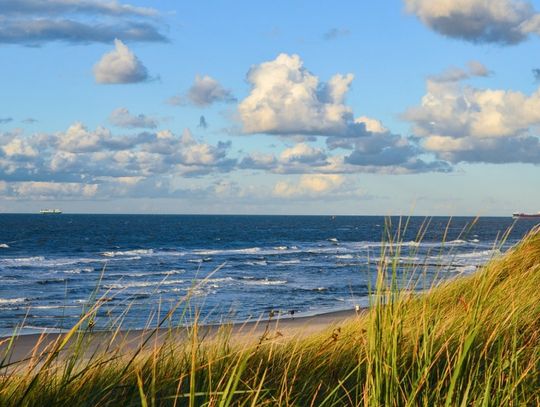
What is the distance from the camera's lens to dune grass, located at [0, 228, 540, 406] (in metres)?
3.69

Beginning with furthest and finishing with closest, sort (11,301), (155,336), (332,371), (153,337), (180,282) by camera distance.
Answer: (180,282), (11,301), (153,337), (332,371), (155,336)

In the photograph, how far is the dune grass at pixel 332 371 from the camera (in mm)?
3689

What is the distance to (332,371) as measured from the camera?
4.94 metres

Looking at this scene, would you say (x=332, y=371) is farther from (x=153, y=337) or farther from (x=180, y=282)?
(x=180, y=282)

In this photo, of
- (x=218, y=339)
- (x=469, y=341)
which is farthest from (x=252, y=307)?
(x=469, y=341)

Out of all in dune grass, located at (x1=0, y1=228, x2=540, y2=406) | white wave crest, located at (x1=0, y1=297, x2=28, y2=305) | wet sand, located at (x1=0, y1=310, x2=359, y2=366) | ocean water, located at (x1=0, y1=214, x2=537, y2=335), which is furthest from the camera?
white wave crest, located at (x1=0, y1=297, x2=28, y2=305)

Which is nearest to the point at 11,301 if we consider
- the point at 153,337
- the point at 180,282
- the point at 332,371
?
the point at 180,282

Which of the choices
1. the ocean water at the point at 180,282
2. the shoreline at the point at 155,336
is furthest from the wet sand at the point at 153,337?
the ocean water at the point at 180,282

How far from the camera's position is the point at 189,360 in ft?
15.1

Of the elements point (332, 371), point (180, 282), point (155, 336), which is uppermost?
point (155, 336)

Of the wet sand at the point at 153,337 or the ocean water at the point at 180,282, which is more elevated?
the wet sand at the point at 153,337

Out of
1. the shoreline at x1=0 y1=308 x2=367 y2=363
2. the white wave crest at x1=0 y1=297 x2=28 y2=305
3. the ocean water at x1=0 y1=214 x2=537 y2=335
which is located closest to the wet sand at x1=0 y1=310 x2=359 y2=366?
the shoreline at x1=0 y1=308 x2=367 y2=363

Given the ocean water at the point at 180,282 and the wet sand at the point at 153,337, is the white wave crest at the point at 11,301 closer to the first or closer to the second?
the ocean water at the point at 180,282

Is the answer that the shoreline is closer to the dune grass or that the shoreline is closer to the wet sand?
the wet sand
